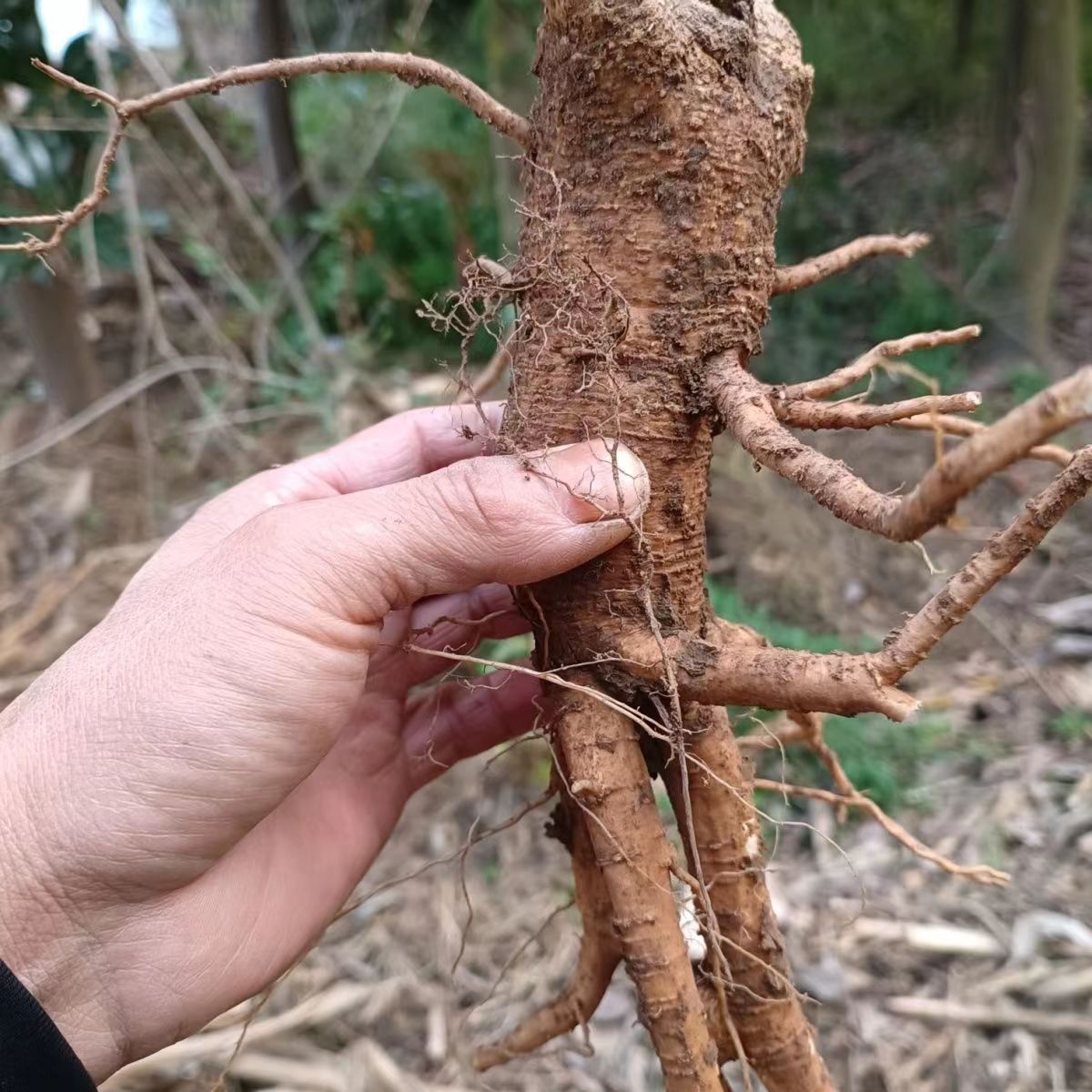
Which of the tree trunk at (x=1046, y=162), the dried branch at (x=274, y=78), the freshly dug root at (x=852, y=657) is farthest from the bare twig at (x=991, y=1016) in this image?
the tree trunk at (x=1046, y=162)

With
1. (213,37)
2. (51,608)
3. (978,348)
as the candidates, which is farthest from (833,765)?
(213,37)

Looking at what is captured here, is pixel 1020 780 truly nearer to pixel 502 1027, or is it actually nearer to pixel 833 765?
pixel 833 765

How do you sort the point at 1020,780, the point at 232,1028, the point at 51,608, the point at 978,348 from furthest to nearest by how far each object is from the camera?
the point at 978,348, the point at 51,608, the point at 1020,780, the point at 232,1028

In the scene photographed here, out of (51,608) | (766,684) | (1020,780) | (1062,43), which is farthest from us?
(1062,43)

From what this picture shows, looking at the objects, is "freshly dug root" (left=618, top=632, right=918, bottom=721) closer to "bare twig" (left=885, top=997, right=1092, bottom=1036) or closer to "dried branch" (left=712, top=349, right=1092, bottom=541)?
"dried branch" (left=712, top=349, right=1092, bottom=541)

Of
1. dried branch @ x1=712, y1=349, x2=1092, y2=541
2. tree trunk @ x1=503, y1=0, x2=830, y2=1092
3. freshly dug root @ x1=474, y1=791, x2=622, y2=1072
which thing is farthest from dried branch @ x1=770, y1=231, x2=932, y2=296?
freshly dug root @ x1=474, y1=791, x2=622, y2=1072
